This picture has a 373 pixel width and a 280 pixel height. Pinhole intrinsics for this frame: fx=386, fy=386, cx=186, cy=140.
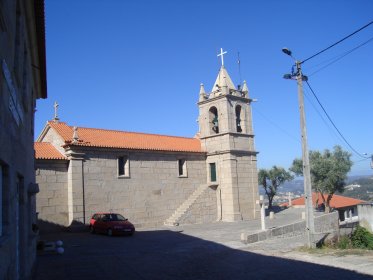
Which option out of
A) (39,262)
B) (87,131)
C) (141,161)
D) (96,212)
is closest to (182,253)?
(39,262)

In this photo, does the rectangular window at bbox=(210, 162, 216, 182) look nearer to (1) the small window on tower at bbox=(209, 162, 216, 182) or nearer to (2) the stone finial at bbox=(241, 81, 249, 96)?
(1) the small window on tower at bbox=(209, 162, 216, 182)

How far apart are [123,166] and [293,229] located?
11.8 meters

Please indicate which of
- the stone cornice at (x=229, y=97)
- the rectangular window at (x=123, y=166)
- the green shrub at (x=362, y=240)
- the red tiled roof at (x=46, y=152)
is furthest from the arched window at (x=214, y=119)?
the green shrub at (x=362, y=240)

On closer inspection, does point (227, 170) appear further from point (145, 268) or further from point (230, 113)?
point (145, 268)

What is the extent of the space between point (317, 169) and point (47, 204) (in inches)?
1014

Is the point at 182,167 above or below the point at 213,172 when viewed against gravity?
above

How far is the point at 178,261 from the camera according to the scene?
13.4 m

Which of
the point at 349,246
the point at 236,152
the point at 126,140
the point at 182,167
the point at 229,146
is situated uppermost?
the point at 126,140

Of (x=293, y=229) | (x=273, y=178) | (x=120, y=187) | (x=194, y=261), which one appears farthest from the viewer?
(x=273, y=178)

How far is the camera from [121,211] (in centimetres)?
2503

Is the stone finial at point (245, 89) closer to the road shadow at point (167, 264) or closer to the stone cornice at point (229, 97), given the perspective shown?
the stone cornice at point (229, 97)

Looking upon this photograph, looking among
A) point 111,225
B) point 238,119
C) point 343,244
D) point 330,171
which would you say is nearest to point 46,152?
point 111,225

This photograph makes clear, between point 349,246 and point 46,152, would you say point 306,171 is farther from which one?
point 46,152

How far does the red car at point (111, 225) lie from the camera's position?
2105 centimetres
